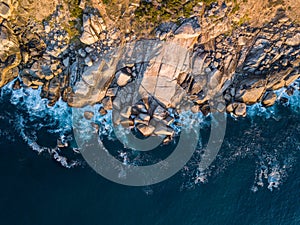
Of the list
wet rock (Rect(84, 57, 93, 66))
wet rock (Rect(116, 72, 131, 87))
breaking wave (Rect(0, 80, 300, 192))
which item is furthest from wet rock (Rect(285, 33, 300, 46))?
wet rock (Rect(84, 57, 93, 66))

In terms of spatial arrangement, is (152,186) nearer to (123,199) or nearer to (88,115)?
(123,199)

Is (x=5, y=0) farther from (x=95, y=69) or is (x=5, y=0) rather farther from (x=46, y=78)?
(x=95, y=69)

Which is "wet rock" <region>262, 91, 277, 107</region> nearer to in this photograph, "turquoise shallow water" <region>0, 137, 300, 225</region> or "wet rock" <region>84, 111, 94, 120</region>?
"turquoise shallow water" <region>0, 137, 300, 225</region>

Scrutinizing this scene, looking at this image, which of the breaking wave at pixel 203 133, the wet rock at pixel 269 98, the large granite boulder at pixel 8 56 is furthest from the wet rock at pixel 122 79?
the wet rock at pixel 269 98

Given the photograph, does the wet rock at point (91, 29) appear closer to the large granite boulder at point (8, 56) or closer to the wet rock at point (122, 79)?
the wet rock at point (122, 79)

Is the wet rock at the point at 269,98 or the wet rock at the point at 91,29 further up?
the wet rock at the point at 91,29

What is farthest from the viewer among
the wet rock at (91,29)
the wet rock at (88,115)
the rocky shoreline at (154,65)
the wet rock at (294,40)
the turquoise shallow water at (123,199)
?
the wet rock at (88,115)

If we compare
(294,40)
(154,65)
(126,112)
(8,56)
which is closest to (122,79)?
(126,112)
